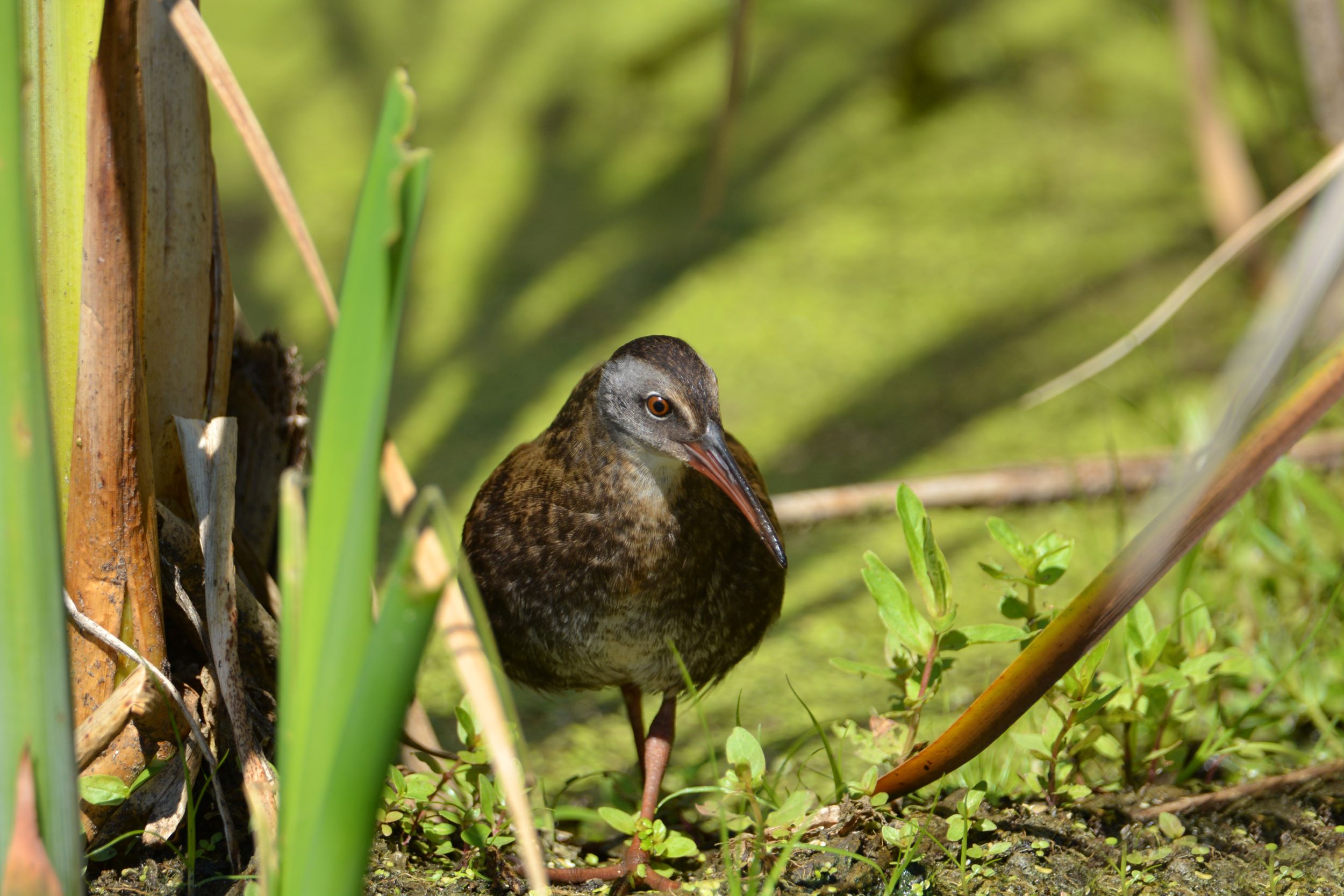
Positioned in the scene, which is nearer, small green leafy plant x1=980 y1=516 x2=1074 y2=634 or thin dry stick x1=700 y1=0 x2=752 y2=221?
small green leafy plant x1=980 y1=516 x2=1074 y2=634

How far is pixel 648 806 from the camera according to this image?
1748 mm

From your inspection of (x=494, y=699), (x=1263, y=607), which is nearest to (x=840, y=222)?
(x=1263, y=607)

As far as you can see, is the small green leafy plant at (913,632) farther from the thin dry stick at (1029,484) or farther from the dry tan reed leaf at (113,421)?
the thin dry stick at (1029,484)

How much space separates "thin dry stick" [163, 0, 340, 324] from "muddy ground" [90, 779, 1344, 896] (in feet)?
2.39

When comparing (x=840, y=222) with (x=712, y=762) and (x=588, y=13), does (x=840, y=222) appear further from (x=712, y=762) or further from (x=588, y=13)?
(x=712, y=762)

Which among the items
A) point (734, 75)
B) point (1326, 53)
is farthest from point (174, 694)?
point (1326, 53)

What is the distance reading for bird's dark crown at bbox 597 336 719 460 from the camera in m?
1.75

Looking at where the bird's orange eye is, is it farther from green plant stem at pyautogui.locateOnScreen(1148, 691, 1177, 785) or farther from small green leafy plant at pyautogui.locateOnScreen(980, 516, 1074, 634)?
green plant stem at pyautogui.locateOnScreen(1148, 691, 1177, 785)

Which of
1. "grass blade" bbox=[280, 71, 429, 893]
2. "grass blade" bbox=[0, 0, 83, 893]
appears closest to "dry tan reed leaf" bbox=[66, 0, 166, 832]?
"grass blade" bbox=[0, 0, 83, 893]

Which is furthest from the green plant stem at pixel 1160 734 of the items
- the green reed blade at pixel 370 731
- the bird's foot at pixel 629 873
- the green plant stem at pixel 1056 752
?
the green reed blade at pixel 370 731

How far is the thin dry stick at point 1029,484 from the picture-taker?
2.79 m

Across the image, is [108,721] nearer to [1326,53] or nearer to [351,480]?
[351,480]

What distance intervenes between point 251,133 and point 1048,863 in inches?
48.5

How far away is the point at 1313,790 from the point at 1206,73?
2100mm
